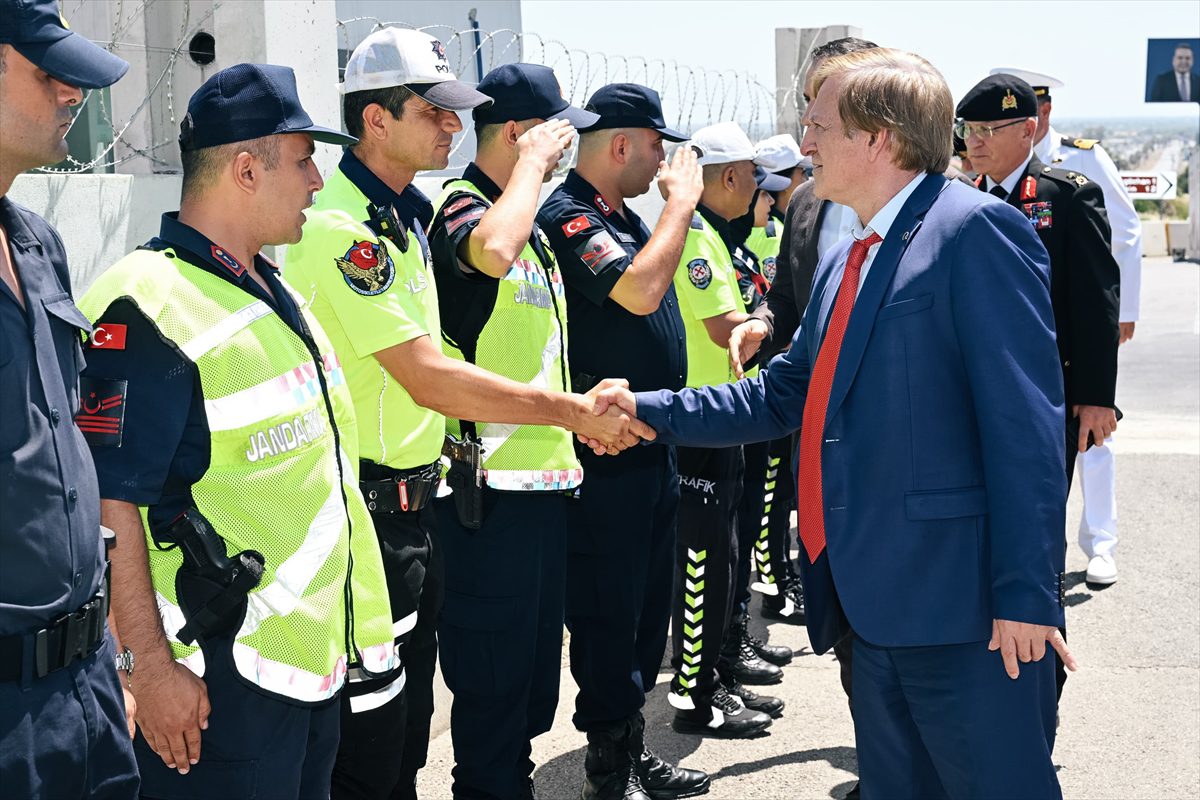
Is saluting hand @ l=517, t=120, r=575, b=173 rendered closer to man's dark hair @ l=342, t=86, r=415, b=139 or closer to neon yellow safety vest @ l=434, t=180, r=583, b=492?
neon yellow safety vest @ l=434, t=180, r=583, b=492

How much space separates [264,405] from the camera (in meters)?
2.57

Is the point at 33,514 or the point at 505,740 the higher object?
the point at 33,514

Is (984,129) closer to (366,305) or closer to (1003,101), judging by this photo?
(1003,101)

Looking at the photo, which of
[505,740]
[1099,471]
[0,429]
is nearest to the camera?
[0,429]

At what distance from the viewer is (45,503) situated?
218 centimetres

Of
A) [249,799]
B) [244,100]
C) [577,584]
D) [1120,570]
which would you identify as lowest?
[1120,570]

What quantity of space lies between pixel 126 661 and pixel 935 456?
170 cm

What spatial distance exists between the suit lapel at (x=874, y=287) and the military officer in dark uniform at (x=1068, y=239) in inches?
73.6

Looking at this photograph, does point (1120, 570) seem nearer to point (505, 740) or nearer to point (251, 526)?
point (505, 740)

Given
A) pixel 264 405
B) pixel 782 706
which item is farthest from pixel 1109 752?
pixel 264 405

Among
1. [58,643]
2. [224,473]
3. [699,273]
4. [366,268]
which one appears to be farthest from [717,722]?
[58,643]

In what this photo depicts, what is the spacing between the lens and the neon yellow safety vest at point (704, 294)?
5254 millimetres

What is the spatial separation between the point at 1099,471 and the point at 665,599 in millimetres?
3524

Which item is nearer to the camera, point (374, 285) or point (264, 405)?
point (264, 405)
